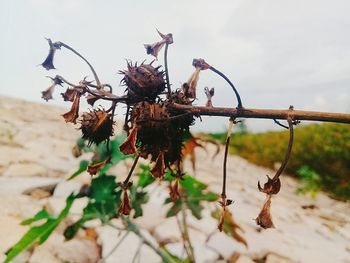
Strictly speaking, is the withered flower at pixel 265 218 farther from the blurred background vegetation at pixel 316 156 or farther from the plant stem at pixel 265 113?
the blurred background vegetation at pixel 316 156

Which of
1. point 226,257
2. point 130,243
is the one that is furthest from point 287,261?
point 130,243

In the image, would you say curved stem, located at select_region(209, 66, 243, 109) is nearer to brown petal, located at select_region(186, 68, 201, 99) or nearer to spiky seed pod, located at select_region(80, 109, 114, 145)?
brown petal, located at select_region(186, 68, 201, 99)

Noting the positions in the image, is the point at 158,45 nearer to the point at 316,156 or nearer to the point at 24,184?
the point at 24,184

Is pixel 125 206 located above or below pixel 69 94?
below

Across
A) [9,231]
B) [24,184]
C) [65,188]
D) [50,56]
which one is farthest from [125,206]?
[24,184]

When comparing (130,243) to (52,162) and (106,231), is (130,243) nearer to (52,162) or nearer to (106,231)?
(106,231)

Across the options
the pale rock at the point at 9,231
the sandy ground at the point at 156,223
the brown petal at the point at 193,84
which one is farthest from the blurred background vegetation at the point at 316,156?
the brown petal at the point at 193,84
